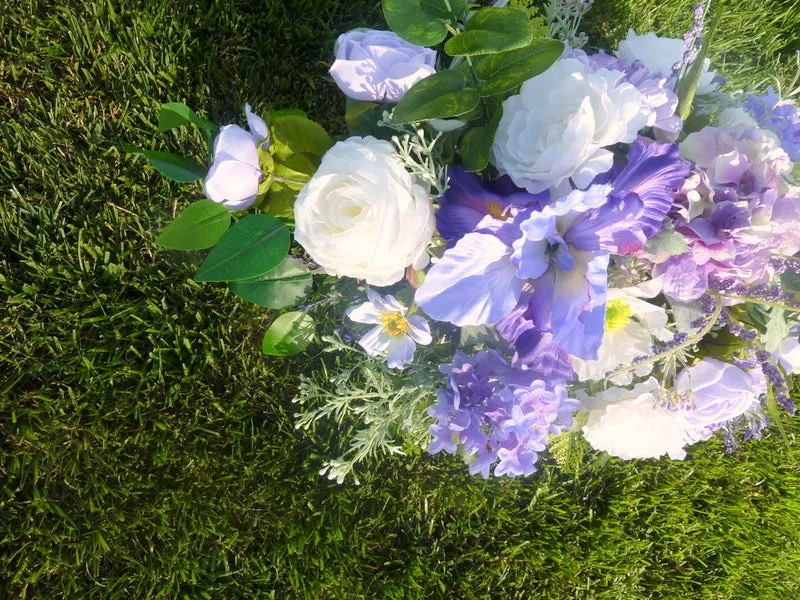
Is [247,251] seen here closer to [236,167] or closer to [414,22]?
[236,167]

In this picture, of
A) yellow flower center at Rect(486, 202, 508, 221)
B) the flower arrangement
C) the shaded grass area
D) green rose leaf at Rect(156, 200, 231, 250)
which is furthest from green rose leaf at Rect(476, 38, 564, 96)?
the shaded grass area

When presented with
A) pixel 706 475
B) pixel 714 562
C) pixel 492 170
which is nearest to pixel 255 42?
pixel 492 170

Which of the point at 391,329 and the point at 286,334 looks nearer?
the point at 391,329

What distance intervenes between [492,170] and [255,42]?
0.86 meters

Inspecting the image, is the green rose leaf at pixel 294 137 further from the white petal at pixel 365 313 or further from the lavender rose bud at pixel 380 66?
the white petal at pixel 365 313

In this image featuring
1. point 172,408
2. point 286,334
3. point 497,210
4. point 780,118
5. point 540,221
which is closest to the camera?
point 540,221

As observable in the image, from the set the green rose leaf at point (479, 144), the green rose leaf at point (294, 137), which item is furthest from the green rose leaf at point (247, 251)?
the green rose leaf at point (479, 144)

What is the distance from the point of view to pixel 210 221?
2.49 feet

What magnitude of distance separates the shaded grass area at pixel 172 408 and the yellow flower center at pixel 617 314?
2.51ft

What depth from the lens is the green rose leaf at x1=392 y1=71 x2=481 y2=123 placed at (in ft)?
2.06

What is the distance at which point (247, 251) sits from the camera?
0.68 m

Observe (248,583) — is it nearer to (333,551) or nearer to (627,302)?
(333,551)

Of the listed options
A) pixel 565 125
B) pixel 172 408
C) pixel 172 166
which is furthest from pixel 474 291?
pixel 172 408

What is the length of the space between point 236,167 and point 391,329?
10.9 inches
